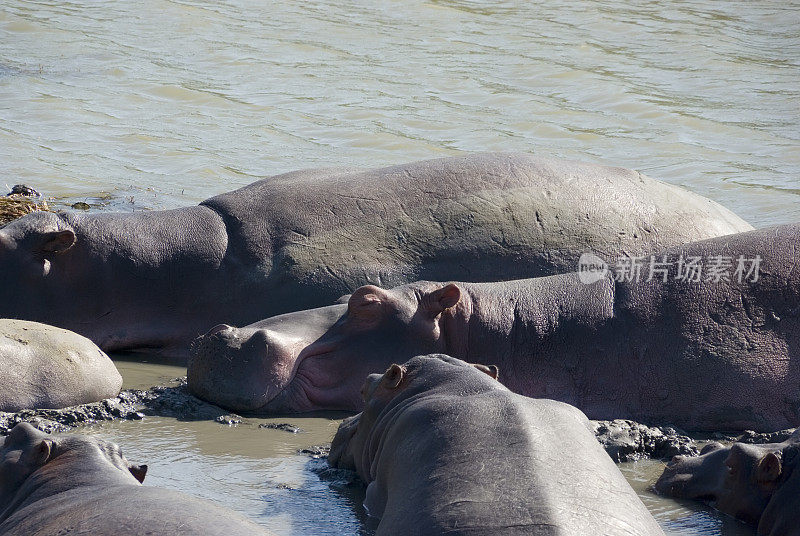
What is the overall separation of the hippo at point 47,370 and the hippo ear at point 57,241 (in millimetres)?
990

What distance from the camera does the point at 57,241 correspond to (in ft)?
20.6

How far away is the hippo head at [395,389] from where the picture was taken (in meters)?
4.28

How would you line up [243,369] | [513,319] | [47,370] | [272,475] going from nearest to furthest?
[272,475] → [47,370] → [243,369] → [513,319]

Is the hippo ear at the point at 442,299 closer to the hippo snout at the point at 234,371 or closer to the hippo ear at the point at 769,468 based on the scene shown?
the hippo snout at the point at 234,371

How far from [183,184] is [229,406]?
15.7 feet

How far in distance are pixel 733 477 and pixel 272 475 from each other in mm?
1478

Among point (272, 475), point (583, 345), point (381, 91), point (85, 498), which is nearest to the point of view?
point (85, 498)

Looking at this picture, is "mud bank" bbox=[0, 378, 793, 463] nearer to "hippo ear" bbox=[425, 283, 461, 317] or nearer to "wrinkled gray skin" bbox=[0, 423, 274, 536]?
"hippo ear" bbox=[425, 283, 461, 317]

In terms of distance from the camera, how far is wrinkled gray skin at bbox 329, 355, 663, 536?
10.9 feet

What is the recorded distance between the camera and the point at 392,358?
5.39m

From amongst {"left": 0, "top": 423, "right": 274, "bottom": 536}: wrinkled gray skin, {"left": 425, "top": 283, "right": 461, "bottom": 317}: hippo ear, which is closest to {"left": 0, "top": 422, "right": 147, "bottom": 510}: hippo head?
{"left": 0, "top": 423, "right": 274, "bottom": 536}: wrinkled gray skin

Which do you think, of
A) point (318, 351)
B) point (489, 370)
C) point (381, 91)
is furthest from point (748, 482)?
point (381, 91)
